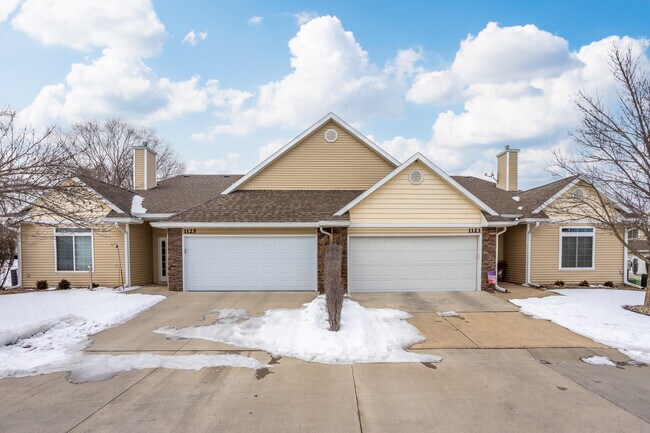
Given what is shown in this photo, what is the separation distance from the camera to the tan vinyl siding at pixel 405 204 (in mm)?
12445

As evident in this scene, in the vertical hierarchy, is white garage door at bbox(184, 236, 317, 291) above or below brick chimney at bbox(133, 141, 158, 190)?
below

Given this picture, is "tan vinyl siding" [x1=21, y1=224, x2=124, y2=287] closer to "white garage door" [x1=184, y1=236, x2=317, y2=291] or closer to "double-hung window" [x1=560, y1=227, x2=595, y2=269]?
"white garage door" [x1=184, y1=236, x2=317, y2=291]

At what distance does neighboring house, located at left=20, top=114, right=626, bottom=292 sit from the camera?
12.5 metres

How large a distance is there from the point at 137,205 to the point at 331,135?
335 inches

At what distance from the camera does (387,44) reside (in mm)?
15797

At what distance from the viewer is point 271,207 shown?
13.9m

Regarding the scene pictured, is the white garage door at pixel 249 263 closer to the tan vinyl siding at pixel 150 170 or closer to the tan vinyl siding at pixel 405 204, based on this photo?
the tan vinyl siding at pixel 405 204

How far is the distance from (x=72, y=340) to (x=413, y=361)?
22.2ft

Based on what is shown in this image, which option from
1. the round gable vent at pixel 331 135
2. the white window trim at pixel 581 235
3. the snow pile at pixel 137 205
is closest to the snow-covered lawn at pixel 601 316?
the white window trim at pixel 581 235

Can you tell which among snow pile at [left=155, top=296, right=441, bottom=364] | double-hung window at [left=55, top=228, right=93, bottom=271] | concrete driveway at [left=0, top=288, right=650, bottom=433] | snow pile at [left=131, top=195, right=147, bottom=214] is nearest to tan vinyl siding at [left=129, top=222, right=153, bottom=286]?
snow pile at [left=131, top=195, right=147, bottom=214]

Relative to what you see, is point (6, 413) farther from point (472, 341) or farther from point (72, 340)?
point (472, 341)

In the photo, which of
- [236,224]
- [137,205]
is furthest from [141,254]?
[236,224]

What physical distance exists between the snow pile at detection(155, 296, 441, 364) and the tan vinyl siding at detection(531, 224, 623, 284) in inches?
321

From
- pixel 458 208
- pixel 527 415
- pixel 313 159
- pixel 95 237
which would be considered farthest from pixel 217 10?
pixel 527 415
